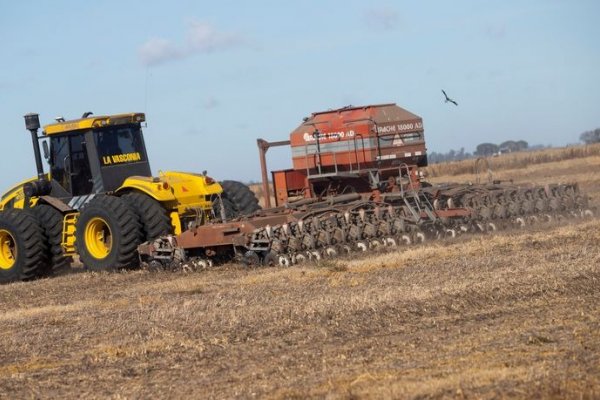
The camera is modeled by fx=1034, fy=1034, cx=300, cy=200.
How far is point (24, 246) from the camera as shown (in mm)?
18906

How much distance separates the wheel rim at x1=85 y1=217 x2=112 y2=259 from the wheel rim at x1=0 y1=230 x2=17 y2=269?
192 centimetres

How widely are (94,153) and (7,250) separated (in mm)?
2708

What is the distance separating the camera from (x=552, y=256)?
551 inches

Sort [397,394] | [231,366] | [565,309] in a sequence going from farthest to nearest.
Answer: [565,309]
[231,366]
[397,394]

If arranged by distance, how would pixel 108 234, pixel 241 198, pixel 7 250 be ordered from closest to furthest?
1. pixel 108 234
2. pixel 7 250
3. pixel 241 198

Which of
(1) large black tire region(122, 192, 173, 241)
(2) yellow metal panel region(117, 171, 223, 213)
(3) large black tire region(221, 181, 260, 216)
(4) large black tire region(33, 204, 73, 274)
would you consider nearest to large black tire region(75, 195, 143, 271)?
(1) large black tire region(122, 192, 173, 241)

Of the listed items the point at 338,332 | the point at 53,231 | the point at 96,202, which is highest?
the point at 96,202

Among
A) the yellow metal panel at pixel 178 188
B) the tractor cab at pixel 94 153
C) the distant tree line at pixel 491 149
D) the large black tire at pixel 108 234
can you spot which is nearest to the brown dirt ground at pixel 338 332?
the large black tire at pixel 108 234

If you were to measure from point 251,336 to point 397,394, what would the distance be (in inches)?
131

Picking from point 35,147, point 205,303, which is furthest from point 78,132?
point 205,303

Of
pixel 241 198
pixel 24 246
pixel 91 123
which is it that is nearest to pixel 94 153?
pixel 91 123

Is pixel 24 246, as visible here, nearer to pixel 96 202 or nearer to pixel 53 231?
pixel 53 231

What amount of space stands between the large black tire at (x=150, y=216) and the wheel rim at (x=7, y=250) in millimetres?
2882

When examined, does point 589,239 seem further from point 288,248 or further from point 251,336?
point 251,336
